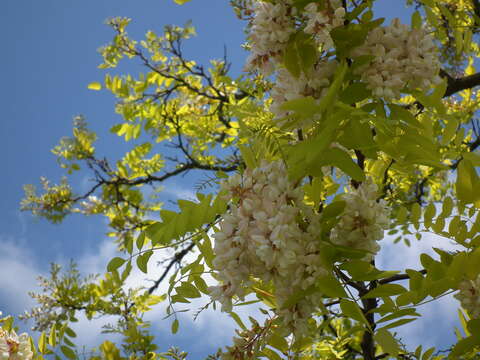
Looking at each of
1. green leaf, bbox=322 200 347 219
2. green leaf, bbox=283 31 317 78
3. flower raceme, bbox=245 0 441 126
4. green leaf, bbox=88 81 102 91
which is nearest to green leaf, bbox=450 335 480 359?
green leaf, bbox=322 200 347 219

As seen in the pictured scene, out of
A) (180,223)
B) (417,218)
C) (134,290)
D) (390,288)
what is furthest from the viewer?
(134,290)

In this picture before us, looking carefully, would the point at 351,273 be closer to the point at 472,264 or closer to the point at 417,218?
the point at 472,264

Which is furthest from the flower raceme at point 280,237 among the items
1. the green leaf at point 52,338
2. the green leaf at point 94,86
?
the green leaf at point 94,86

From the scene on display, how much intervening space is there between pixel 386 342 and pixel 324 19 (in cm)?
59

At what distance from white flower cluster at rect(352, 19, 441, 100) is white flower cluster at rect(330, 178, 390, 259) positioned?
8.7 inches

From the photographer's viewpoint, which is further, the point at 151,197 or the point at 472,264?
the point at 151,197

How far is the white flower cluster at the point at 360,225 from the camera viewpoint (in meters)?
0.88

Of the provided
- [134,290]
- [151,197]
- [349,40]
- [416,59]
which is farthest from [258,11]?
[151,197]

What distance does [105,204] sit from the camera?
3.91m

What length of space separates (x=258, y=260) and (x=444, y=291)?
1.18 feet

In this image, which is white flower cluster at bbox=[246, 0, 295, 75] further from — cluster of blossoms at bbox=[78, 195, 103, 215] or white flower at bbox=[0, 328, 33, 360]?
cluster of blossoms at bbox=[78, 195, 103, 215]

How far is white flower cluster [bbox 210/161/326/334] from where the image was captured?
0.77 m

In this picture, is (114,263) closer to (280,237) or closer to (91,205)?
(280,237)

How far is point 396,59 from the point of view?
0.95 m
